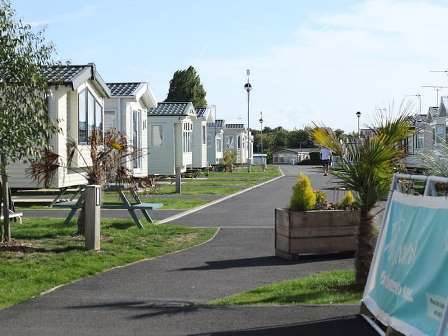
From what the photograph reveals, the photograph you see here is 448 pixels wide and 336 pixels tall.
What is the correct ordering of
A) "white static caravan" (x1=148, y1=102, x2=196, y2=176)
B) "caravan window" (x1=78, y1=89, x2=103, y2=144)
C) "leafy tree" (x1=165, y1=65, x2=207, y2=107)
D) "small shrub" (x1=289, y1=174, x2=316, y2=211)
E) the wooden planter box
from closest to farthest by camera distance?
the wooden planter box
"small shrub" (x1=289, y1=174, x2=316, y2=211)
"caravan window" (x1=78, y1=89, x2=103, y2=144)
"white static caravan" (x1=148, y1=102, x2=196, y2=176)
"leafy tree" (x1=165, y1=65, x2=207, y2=107)

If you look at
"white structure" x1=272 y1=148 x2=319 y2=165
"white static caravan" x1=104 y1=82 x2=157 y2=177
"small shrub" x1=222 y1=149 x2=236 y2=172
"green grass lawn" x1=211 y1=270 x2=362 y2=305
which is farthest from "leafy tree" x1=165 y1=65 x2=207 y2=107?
"green grass lawn" x1=211 y1=270 x2=362 y2=305

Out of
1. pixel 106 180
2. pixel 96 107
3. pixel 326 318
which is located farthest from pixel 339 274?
pixel 96 107

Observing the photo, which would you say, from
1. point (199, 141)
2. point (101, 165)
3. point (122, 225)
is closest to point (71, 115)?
point (122, 225)

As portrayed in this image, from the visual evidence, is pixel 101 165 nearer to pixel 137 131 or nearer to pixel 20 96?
pixel 20 96

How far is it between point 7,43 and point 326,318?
684 cm

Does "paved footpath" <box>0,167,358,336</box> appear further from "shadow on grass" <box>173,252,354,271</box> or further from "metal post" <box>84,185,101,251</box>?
"metal post" <box>84,185,101,251</box>

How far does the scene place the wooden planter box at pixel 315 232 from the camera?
11.7 meters

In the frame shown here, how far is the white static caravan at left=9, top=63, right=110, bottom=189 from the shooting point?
23391 millimetres

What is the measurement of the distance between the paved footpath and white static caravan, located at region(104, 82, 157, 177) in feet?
62.9

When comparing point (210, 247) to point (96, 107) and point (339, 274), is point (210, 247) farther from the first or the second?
point (96, 107)

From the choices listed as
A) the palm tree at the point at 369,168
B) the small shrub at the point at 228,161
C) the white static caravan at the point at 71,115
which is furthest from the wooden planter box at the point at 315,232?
the small shrub at the point at 228,161

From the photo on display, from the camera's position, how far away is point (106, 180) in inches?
572

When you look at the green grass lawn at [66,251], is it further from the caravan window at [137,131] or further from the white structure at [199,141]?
the white structure at [199,141]

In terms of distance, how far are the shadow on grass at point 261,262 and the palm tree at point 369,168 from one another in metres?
2.55
